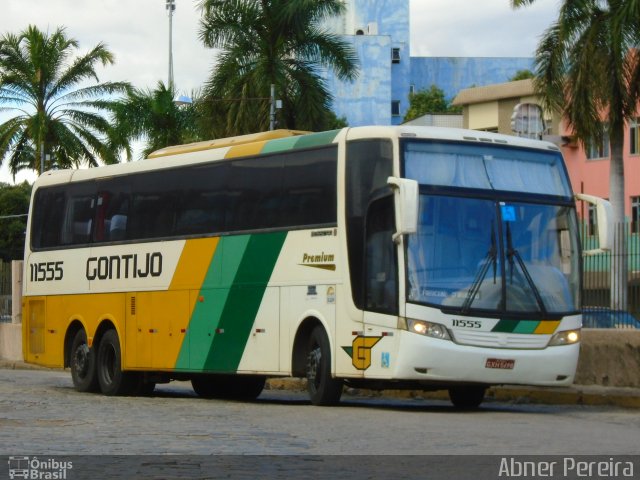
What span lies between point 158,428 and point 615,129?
29.5 metres

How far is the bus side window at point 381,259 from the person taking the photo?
55.8 ft

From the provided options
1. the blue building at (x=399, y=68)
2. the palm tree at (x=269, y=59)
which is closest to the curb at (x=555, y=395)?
the palm tree at (x=269, y=59)

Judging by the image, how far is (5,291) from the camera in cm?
3884

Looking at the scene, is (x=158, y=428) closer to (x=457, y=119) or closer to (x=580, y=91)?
(x=580, y=91)

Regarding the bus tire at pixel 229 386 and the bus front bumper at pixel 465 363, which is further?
the bus tire at pixel 229 386

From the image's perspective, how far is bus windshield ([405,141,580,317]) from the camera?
666 inches

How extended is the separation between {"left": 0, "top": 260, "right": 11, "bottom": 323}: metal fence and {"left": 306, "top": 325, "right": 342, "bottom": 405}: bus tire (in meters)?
21.8

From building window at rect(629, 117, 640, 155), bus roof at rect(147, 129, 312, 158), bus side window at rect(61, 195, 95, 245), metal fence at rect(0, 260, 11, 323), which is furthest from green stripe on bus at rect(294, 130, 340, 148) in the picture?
building window at rect(629, 117, 640, 155)

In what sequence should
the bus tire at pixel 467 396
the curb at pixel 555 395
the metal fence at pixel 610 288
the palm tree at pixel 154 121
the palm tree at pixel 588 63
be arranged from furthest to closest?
the palm tree at pixel 154 121 < the palm tree at pixel 588 63 < the metal fence at pixel 610 288 < the curb at pixel 555 395 < the bus tire at pixel 467 396

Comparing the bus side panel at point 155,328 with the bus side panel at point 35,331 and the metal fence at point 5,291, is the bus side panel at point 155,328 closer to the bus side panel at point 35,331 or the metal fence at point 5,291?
the bus side panel at point 35,331

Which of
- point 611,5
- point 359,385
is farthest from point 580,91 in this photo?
point 359,385

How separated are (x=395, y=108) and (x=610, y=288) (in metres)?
80.4

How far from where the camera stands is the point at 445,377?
16.7 meters
